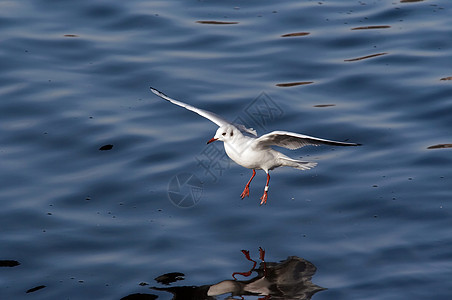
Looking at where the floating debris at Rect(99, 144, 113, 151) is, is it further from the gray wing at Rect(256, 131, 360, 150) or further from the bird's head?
the gray wing at Rect(256, 131, 360, 150)

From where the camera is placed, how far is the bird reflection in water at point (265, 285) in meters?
12.4

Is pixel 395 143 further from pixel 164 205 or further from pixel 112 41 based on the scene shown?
pixel 112 41

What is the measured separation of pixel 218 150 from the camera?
54.2 ft

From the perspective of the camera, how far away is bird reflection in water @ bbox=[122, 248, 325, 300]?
12398mm

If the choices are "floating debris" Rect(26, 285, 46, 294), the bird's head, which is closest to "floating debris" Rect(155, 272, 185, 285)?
"floating debris" Rect(26, 285, 46, 294)

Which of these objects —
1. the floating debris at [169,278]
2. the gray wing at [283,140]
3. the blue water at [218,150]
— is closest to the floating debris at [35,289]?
the blue water at [218,150]

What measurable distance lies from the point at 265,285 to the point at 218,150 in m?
4.34

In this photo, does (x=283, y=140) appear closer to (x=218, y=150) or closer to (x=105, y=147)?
(x=218, y=150)

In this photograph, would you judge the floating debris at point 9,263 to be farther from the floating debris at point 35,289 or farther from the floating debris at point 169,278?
the floating debris at point 169,278

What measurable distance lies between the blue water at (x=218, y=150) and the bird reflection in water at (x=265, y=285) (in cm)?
3

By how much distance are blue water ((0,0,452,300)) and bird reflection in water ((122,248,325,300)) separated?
30 mm

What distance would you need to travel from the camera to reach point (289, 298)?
40.4 feet

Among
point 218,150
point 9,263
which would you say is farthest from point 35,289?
point 218,150

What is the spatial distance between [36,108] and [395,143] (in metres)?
7.33
